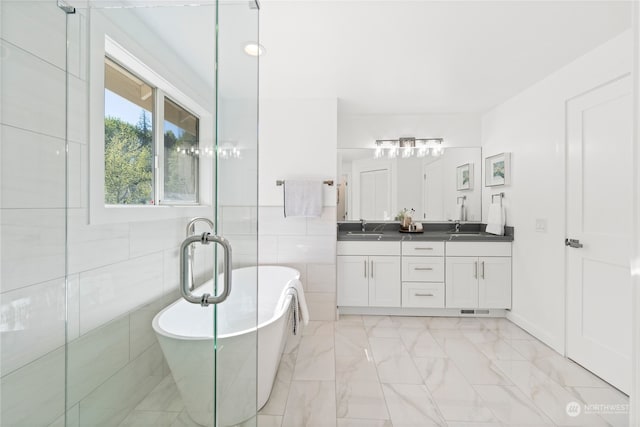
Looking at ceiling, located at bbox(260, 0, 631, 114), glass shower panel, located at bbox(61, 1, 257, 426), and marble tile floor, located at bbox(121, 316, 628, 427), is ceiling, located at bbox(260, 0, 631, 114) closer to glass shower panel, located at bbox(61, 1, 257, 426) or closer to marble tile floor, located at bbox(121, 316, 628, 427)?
glass shower panel, located at bbox(61, 1, 257, 426)

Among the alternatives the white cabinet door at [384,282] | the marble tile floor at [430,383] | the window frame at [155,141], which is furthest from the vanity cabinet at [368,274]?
the window frame at [155,141]

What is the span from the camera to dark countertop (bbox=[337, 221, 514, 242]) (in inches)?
119

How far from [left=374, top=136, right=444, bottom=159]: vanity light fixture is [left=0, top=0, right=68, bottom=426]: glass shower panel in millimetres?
3202

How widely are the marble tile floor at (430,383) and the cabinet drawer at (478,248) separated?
0.78 meters

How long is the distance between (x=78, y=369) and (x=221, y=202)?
1.98 ft

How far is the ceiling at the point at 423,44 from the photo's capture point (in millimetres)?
1648

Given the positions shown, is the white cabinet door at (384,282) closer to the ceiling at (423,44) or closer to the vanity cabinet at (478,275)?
the vanity cabinet at (478,275)

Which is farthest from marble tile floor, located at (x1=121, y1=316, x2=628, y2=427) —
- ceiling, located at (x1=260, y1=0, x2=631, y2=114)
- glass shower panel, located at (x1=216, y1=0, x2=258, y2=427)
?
ceiling, located at (x1=260, y1=0, x2=631, y2=114)

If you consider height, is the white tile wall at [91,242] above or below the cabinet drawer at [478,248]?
above

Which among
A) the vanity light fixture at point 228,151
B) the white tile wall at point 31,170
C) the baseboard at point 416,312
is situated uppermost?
the vanity light fixture at point 228,151

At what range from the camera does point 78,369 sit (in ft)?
2.54

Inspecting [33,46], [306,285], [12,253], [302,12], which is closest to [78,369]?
[12,253]

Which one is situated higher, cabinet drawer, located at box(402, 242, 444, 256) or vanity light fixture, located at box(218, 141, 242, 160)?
vanity light fixture, located at box(218, 141, 242, 160)

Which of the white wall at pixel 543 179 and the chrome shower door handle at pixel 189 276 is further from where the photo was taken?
the white wall at pixel 543 179
